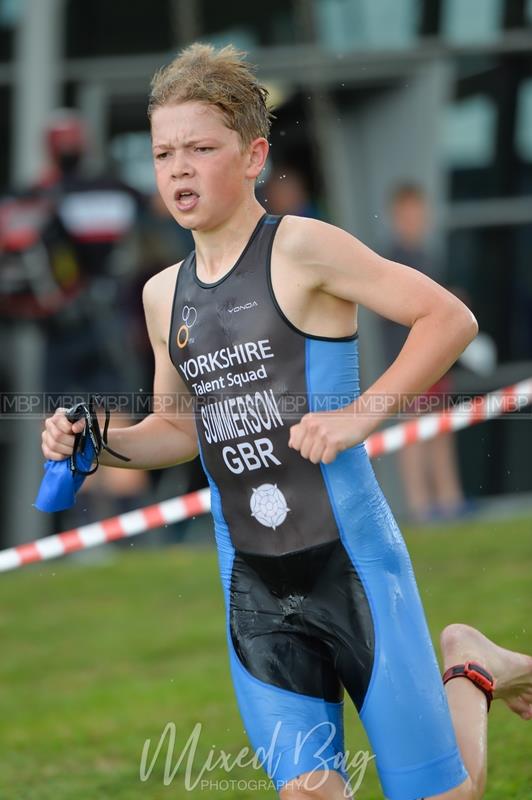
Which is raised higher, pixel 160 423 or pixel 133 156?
pixel 160 423

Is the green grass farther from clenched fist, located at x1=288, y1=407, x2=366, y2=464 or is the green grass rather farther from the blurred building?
the blurred building

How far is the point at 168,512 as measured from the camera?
6.92 meters

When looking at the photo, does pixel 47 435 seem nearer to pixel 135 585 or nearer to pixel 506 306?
pixel 135 585

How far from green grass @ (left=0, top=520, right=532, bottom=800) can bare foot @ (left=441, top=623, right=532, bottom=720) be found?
2.53 ft

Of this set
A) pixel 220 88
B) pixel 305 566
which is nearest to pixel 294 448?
pixel 305 566

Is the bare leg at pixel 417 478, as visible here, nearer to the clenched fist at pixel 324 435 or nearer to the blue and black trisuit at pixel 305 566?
the blue and black trisuit at pixel 305 566

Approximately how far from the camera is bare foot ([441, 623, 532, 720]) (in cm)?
430

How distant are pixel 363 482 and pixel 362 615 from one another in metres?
0.37

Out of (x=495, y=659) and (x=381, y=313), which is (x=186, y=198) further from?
(x=495, y=659)

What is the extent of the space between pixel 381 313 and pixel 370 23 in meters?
9.54

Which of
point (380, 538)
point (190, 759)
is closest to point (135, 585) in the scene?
point (190, 759)

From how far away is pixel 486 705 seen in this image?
13.8 ft

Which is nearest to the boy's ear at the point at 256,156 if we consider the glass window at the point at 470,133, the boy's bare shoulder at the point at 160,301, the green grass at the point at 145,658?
the boy's bare shoulder at the point at 160,301

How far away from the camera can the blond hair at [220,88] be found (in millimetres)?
3801
